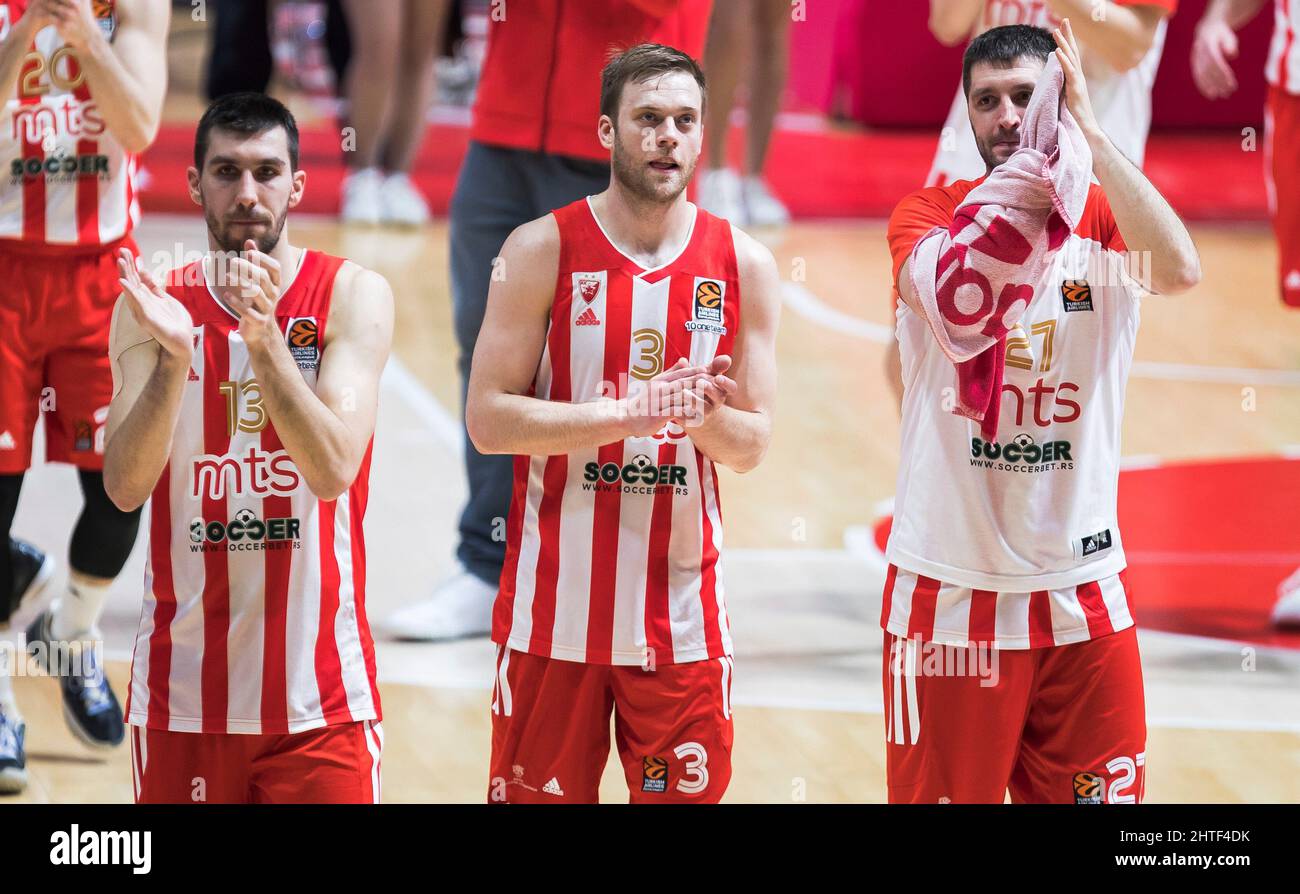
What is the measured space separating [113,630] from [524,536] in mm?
2711

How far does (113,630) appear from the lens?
6.62 meters

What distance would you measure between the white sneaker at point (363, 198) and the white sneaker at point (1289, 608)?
7.54 metres

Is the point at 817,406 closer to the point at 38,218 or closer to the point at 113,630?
the point at 113,630

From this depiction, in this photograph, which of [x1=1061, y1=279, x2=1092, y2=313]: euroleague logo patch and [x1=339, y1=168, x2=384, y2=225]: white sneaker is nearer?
[x1=1061, y1=279, x2=1092, y2=313]: euroleague logo patch

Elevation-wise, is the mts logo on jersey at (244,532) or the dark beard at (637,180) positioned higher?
the dark beard at (637,180)

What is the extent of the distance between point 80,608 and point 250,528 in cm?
194

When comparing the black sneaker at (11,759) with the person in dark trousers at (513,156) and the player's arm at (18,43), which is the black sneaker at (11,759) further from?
the player's arm at (18,43)

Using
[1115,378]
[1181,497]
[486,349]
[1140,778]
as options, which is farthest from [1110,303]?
[1181,497]

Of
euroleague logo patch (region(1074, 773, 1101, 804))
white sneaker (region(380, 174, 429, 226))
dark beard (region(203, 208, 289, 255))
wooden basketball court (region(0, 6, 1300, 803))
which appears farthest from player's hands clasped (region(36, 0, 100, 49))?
white sneaker (region(380, 174, 429, 226))

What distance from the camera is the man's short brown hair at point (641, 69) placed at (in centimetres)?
413

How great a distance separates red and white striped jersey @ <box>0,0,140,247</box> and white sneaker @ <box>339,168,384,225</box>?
7.42m

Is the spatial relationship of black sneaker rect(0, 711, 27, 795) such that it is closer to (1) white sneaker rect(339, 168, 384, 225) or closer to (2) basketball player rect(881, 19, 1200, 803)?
(2) basketball player rect(881, 19, 1200, 803)

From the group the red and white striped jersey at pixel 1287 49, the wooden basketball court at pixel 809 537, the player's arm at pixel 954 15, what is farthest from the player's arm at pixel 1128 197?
the red and white striped jersey at pixel 1287 49

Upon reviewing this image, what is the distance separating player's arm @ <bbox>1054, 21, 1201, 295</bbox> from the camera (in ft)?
13.0
